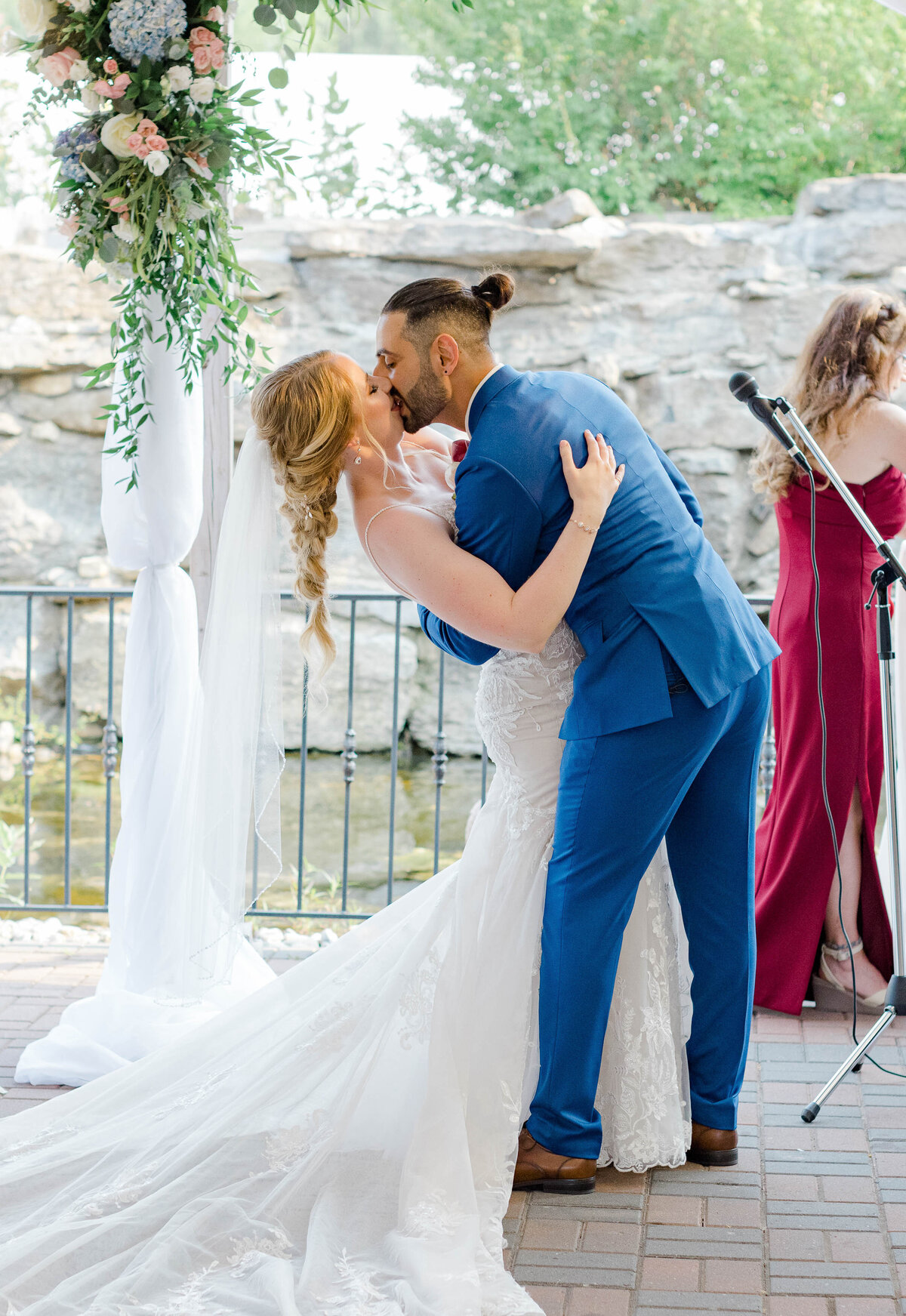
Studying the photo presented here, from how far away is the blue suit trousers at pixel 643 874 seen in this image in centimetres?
227

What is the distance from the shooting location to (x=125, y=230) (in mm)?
Answer: 2838

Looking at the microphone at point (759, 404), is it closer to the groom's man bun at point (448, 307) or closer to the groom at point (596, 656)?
the groom at point (596, 656)

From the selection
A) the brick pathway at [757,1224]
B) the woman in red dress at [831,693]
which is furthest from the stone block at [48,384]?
the brick pathway at [757,1224]

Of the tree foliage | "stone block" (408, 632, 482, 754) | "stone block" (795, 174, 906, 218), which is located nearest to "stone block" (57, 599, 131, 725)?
"stone block" (408, 632, 482, 754)

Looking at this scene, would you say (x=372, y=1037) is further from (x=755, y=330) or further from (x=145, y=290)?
(x=755, y=330)

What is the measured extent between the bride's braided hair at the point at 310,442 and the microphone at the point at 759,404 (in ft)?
2.61

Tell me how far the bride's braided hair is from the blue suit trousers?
2.00ft

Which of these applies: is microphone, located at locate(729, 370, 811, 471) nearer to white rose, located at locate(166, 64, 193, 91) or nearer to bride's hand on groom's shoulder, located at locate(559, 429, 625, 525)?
bride's hand on groom's shoulder, located at locate(559, 429, 625, 525)

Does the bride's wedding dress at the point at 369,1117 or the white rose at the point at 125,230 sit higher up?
the white rose at the point at 125,230

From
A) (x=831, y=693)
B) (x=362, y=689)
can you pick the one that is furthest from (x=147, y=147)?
(x=362, y=689)

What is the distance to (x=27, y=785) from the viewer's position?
4395 millimetres

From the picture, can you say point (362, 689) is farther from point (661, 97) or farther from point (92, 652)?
point (661, 97)

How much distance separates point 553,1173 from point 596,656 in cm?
99

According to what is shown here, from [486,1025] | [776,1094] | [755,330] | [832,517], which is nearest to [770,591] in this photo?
[755,330]
